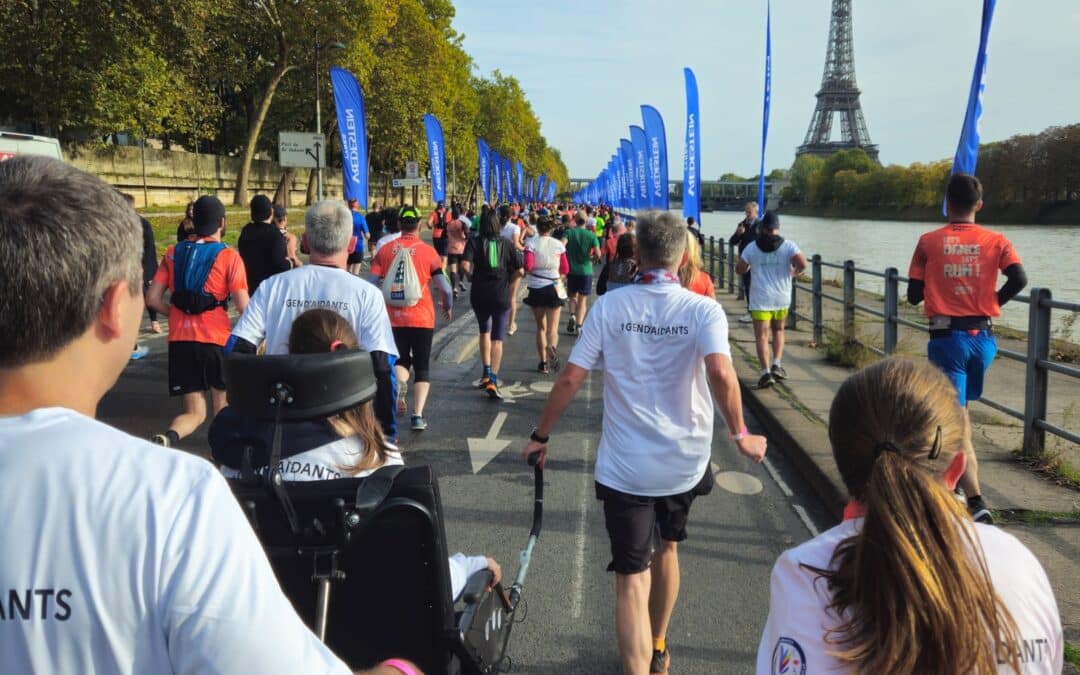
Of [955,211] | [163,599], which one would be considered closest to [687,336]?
[163,599]

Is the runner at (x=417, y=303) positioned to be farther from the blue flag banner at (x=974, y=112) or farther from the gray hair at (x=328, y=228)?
the blue flag banner at (x=974, y=112)

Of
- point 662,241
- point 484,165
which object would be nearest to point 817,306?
point 662,241

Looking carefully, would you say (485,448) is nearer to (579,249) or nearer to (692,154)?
(579,249)

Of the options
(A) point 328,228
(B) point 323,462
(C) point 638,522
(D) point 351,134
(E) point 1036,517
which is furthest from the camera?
(D) point 351,134

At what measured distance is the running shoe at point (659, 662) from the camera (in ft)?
11.4

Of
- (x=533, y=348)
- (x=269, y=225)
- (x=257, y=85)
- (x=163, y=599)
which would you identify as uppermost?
(x=257, y=85)

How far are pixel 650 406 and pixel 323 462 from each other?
4.37 ft

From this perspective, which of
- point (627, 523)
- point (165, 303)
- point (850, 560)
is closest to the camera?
point (850, 560)

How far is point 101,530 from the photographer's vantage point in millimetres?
1026

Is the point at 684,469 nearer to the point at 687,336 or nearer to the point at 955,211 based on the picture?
the point at 687,336

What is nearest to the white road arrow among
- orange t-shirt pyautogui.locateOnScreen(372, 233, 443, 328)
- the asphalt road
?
the asphalt road

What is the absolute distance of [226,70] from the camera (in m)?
35.1

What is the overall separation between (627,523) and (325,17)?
3703 centimetres

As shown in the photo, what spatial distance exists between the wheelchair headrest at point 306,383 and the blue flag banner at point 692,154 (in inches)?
707
